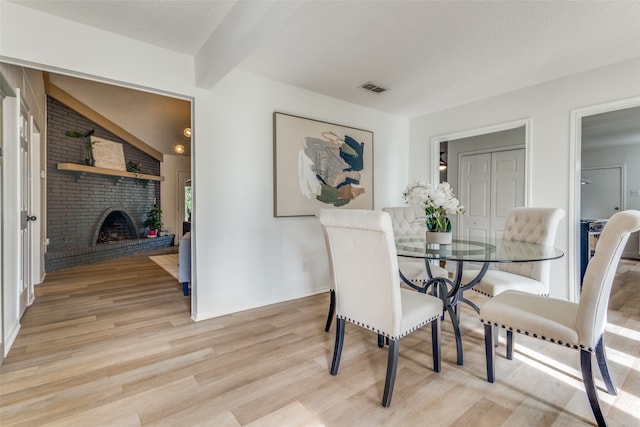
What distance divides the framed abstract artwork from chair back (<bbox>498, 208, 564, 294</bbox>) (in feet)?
5.57

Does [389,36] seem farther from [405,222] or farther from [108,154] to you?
[108,154]

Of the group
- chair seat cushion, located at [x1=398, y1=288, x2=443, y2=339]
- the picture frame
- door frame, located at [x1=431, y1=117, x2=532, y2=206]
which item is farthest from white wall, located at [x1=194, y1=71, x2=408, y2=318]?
the picture frame

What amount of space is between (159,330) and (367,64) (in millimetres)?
2936

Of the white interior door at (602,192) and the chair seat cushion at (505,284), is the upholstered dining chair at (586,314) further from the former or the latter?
the white interior door at (602,192)

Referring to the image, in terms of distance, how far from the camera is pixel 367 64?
110 inches

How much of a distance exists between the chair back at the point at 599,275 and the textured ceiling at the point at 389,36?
4.94 feet

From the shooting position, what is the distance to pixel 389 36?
7.66 ft

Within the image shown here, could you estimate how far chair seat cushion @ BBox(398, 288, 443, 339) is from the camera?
1.63 meters

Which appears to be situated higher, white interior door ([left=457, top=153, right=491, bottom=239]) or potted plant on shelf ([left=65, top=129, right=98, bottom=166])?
potted plant on shelf ([left=65, top=129, right=98, bottom=166])

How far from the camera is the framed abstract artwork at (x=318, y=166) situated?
3217mm

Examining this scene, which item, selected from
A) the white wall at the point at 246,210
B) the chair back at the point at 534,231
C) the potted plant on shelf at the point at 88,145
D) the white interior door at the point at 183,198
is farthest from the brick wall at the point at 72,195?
the chair back at the point at 534,231

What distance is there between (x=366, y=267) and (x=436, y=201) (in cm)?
87

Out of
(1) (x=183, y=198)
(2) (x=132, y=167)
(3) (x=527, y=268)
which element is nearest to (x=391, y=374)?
(3) (x=527, y=268)

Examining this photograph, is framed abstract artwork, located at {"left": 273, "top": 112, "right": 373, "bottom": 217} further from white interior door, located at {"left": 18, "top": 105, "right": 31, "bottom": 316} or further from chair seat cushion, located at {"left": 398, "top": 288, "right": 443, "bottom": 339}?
white interior door, located at {"left": 18, "top": 105, "right": 31, "bottom": 316}
